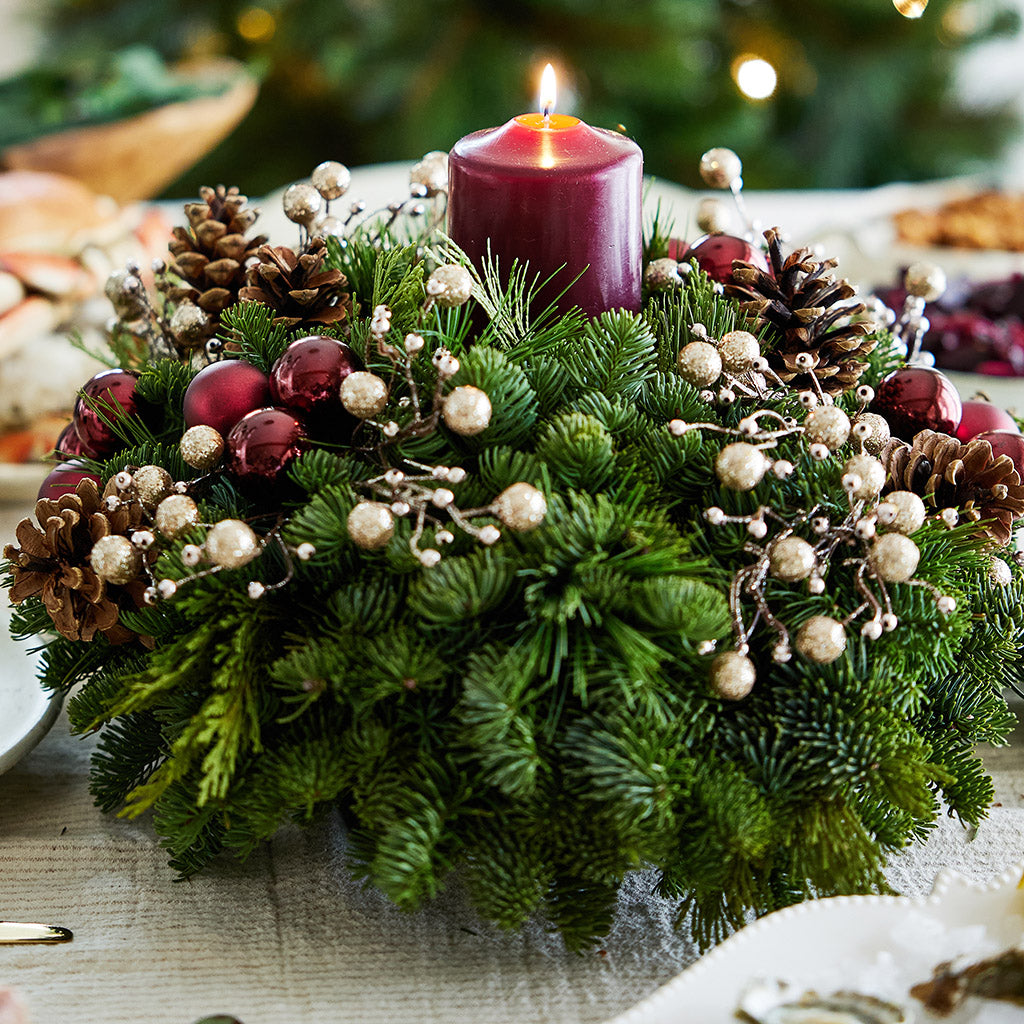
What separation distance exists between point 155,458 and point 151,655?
0.35 ft

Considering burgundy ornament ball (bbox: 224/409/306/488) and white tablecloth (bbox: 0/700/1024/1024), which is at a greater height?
burgundy ornament ball (bbox: 224/409/306/488)

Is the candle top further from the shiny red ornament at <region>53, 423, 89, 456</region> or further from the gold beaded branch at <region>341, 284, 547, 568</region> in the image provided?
the shiny red ornament at <region>53, 423, 89, 456</region>

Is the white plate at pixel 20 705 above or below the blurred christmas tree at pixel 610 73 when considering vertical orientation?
above

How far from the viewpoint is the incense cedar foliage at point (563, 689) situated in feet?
1.22

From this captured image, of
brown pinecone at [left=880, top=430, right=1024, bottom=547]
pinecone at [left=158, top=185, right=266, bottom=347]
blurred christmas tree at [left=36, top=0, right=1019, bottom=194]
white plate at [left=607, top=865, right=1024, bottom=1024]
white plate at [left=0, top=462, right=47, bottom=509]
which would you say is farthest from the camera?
blurred christmas tree at [left=36, top=0, right=1019, bottom=194]

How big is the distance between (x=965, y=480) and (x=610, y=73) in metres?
1.42

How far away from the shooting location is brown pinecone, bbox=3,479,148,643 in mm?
437

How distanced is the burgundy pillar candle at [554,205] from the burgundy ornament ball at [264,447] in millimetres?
123

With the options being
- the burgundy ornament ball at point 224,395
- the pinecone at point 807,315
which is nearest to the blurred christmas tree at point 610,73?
the pinecone at point 807,315

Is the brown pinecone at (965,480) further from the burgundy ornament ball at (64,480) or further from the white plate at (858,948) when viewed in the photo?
the burgundy ornament ball at (64,480)

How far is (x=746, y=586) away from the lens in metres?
0.41

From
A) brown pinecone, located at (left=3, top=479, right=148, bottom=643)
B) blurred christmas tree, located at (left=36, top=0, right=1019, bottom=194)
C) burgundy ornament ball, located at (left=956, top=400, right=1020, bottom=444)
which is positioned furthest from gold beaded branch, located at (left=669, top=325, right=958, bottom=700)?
blurred christmas tree, located at (left=36, top=0, right=1019, bottom=194)

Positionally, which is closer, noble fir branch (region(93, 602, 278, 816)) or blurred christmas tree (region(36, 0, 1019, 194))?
noble fir branch (region(93, 602, 278, 816))

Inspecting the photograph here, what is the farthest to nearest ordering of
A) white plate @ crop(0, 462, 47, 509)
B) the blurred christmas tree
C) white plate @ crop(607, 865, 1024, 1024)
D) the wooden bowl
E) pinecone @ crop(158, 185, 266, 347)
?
1. the blurred christmas tree
2. the wooden bowl
3. white plate @ crop(0, 462, 47, 509)
4. pinecone @ crop(158, 185, 266, 347)
5. white plate @ crop(607, 865, 1024, 1024)
